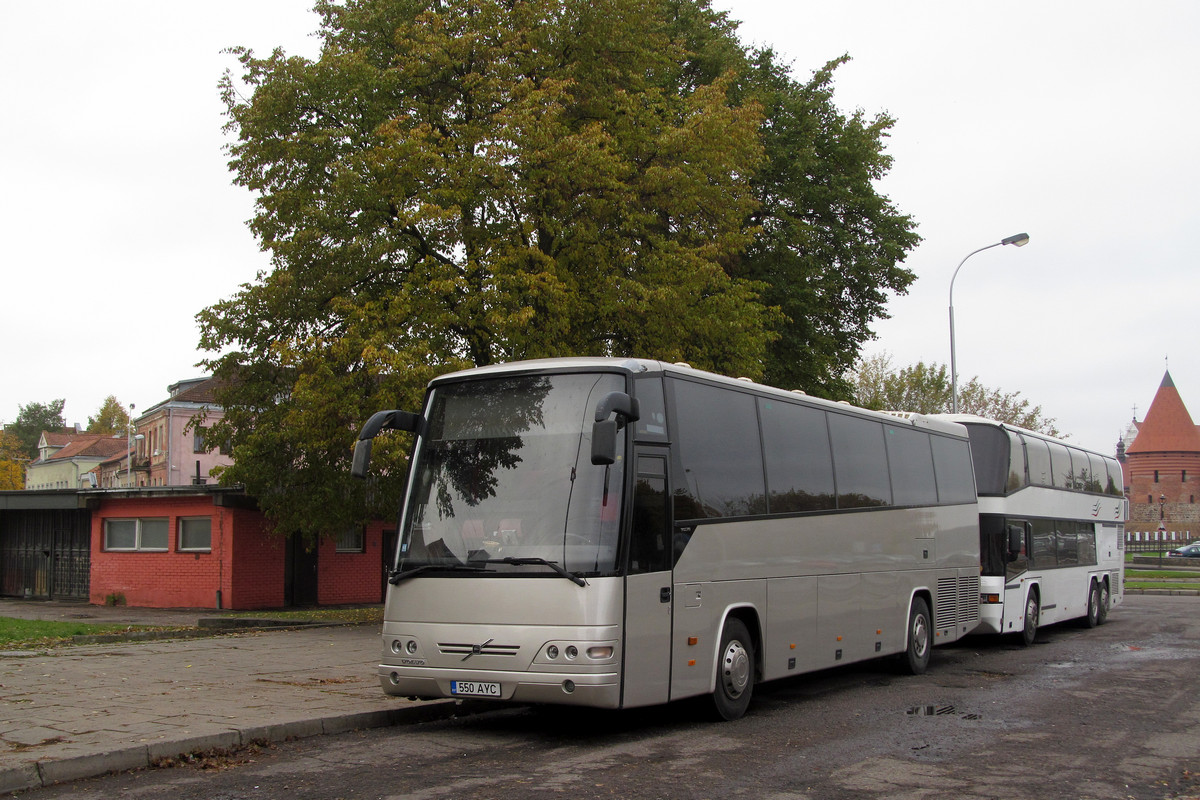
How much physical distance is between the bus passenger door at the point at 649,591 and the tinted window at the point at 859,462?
4.04 m

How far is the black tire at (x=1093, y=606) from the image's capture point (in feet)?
74.6

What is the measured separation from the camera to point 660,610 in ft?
31.4

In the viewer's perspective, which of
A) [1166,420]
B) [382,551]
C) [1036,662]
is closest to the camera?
[1036,662]

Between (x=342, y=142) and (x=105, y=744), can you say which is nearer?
(x=105, y=744)

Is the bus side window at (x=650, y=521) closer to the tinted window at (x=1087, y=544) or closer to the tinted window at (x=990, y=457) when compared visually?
the tinted window at (x=990, y=457)

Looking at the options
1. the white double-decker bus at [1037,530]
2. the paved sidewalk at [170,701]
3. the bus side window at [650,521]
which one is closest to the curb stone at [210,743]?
the paved sidewalk at [170,701]

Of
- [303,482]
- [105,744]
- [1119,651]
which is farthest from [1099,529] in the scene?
[105,744]

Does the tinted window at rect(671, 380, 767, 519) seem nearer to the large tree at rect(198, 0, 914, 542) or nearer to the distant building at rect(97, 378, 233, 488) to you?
the large tree at rect(198, 0, 914, 542)

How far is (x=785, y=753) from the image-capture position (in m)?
8.80

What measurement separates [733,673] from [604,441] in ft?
10.8

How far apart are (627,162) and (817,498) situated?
1056 cm

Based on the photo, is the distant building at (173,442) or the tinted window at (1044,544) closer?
the tinted window at (1044,544)

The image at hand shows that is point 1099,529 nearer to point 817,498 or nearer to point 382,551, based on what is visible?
point 817,498

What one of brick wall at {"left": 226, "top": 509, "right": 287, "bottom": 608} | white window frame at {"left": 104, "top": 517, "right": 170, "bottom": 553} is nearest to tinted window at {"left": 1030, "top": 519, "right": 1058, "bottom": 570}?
brick wall at {"left": 226, "top": 509, "right": 287, "bottom": 608}
